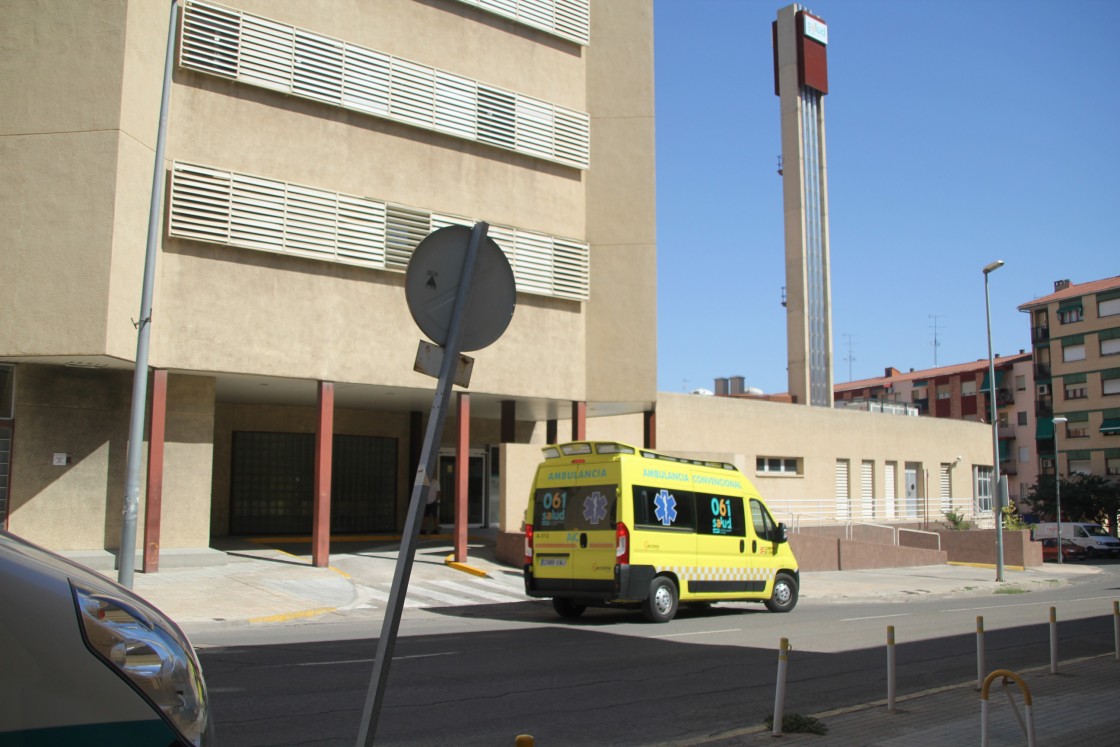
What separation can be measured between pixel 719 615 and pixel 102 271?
41.2ft

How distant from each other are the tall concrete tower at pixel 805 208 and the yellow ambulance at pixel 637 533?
38.6m

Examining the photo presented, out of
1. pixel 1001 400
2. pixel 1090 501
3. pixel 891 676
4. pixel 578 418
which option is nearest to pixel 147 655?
pixel 891 676

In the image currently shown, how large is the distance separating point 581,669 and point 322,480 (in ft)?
38.6

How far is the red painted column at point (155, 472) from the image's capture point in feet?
61.9

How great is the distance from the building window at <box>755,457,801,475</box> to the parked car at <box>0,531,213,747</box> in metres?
35.4

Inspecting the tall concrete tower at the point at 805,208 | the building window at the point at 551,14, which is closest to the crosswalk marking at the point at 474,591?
the building window at the point at 551,14

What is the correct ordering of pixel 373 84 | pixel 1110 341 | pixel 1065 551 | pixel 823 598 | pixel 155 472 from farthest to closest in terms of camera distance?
pixel 1110 341 < pixel 1065 551 < pixel 373 84 < pixel 823 598 < pixel 155 472

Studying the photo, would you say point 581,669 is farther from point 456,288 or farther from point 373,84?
point 373,84

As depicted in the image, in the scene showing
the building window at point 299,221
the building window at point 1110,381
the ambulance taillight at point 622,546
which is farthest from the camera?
the building window at point 1110,381

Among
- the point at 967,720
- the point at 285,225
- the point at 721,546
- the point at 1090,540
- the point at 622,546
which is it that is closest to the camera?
the point at 967,720

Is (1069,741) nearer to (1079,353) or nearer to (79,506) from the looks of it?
(79,506)

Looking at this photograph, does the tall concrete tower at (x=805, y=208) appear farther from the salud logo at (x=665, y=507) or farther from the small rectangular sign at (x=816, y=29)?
the salud logo at (x=665, y=507)

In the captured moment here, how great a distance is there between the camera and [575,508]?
15.2 m

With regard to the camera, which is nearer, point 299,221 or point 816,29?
point 299,221
